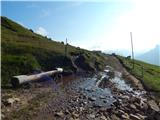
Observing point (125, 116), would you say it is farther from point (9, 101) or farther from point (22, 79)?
point (22, 79)

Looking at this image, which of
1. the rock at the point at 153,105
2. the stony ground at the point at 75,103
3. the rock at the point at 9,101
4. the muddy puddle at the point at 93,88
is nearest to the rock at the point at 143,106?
the stony ground at the point at 75,103

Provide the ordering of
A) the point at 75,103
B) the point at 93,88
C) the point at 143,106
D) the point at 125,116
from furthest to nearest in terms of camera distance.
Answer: the point at 93,88, the point at 143,106, the point at 75,103, the point at 125,116

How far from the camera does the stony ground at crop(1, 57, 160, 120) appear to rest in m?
27.6

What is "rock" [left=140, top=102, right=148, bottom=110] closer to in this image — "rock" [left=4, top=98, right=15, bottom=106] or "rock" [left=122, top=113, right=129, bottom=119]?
"rock" [left=122, top=113, right=129, bottom=119]

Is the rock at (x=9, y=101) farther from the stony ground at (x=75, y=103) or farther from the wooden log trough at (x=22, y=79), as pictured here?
the wooden log trough at (x=22, y=79)

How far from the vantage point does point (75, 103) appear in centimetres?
3159

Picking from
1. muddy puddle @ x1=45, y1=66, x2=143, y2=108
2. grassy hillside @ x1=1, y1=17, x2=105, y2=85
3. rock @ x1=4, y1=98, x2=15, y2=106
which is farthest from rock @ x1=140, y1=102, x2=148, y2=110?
grassy hillside @ x1=1, y1=17, x2=105, y2=85

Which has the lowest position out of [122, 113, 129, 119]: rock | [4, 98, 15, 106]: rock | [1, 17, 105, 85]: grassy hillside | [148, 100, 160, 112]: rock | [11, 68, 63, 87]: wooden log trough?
[122, 113, 129, 119]: rock

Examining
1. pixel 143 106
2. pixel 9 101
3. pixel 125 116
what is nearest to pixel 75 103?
pixel 125 116

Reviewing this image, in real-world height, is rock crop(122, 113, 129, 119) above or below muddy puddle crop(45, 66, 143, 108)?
below

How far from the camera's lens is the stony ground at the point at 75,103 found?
2756 centimetres

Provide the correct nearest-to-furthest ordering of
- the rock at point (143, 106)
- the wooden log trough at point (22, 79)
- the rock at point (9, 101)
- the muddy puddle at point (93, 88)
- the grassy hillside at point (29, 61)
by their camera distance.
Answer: the rock at point (9, 101) → the rock at point (143, 106) → the muddy puddle at point (93, 88) → the wooden log trough at point (22, 79) → the grassy hillside at point (29, 61)

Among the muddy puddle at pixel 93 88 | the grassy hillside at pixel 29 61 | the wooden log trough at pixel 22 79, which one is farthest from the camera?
the grassy hillside at pixel 29 61

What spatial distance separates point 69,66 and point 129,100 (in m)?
21.6
